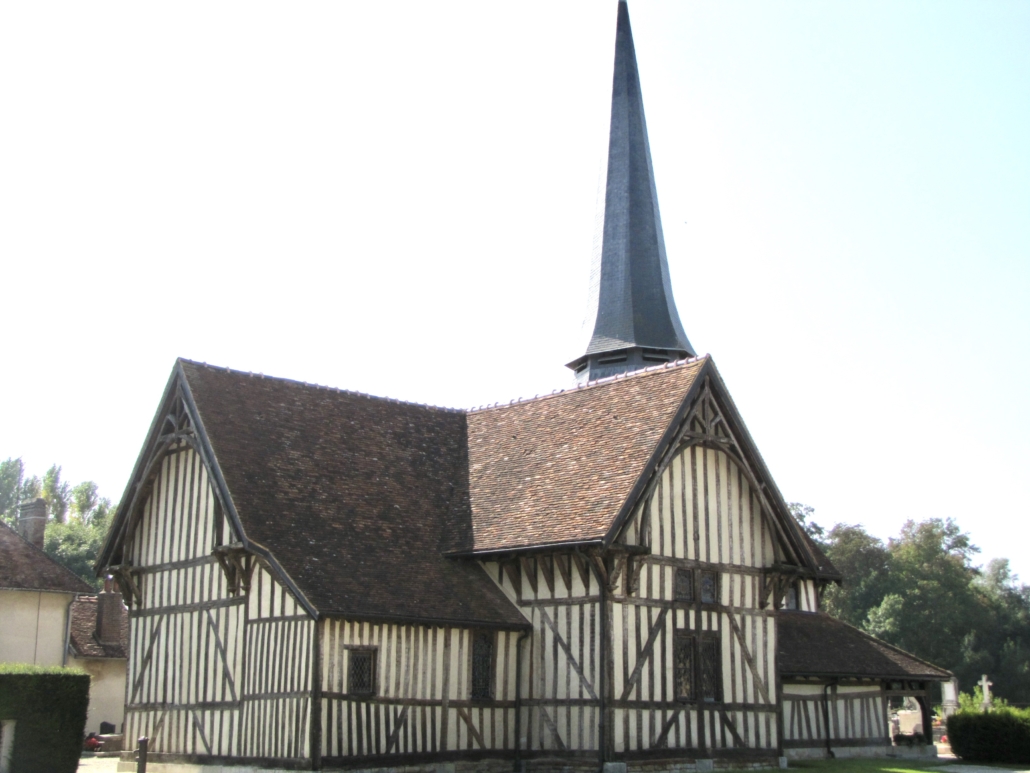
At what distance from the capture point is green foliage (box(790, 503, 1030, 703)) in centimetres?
5572

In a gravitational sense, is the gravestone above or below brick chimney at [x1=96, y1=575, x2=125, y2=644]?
below

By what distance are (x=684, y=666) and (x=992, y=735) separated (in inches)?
382

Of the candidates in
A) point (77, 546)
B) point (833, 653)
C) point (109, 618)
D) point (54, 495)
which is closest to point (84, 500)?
point (54, 495)

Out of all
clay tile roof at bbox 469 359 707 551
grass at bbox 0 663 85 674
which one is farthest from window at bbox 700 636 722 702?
grass at bbox 0 663 85 674

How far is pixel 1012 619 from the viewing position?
A: 58.4 meters

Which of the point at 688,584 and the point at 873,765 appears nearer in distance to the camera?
the point at 688,584

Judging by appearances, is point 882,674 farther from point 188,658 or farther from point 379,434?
point 188,658

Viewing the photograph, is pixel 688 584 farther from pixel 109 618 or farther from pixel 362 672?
pixel 109 618

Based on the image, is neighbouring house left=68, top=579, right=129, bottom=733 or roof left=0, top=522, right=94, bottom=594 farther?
neighbouring house left=68, top=579, right=129, bottom=733

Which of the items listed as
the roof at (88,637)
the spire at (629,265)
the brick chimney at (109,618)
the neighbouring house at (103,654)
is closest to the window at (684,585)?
the spire at (629,265)

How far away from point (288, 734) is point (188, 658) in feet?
12.9

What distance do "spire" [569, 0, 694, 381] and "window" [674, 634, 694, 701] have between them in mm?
13535

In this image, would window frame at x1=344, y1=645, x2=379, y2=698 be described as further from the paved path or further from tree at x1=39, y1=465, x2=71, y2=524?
tree at x1=39, y1=465, x2=71, y2=524

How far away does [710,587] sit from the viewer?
72.5 ft
